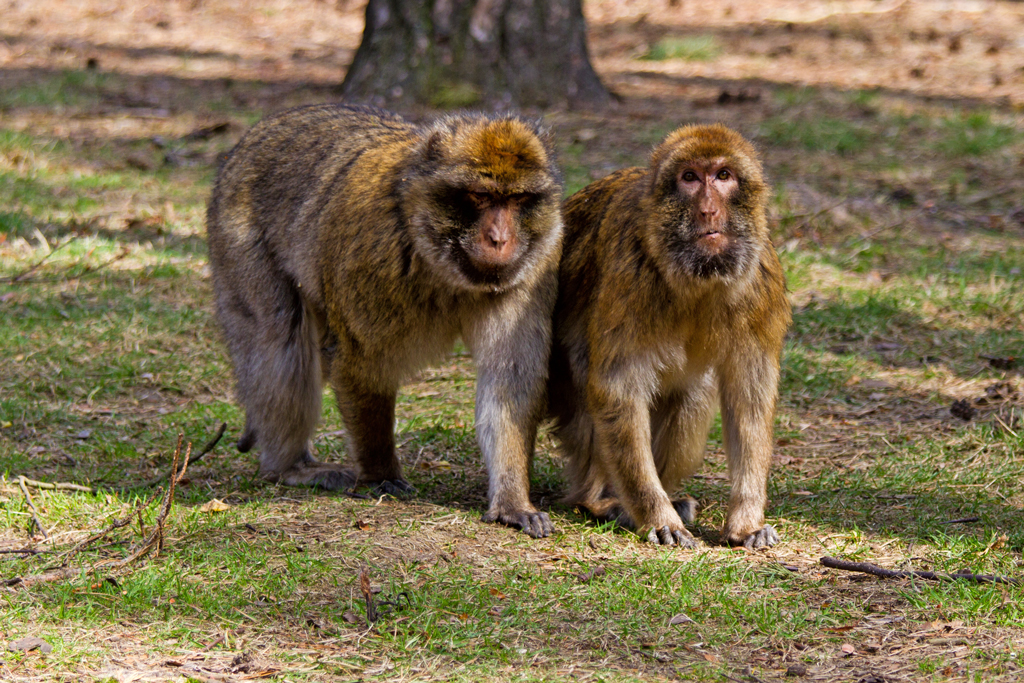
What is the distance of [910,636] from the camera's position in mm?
3697

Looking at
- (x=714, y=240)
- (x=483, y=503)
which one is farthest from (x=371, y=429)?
(x=714, y=240)

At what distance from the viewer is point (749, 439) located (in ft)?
14.5

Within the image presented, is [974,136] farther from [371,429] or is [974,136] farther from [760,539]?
[371,429]

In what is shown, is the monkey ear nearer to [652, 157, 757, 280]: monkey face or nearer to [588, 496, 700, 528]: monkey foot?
[652, 157, 757, 280]: monkey face

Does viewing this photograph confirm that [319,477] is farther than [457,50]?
No

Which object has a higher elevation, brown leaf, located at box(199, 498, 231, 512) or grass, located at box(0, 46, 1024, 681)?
grass, located at box(0, 46, 1024, 681)

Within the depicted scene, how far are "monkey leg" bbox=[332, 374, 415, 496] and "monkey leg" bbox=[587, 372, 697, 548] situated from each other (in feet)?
2.97

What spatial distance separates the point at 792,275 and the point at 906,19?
26.2 ft

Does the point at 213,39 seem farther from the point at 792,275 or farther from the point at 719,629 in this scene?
the point at 719,629

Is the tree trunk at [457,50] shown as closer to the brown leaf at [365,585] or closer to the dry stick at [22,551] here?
the dry stick at [22,551]

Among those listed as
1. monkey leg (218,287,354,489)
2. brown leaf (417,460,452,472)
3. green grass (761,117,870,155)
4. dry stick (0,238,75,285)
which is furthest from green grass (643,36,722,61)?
monkey leg (218,287,354,489)

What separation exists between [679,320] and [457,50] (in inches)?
241

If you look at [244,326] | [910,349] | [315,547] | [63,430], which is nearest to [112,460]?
[63,430]

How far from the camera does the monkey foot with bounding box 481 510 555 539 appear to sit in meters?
4.47
